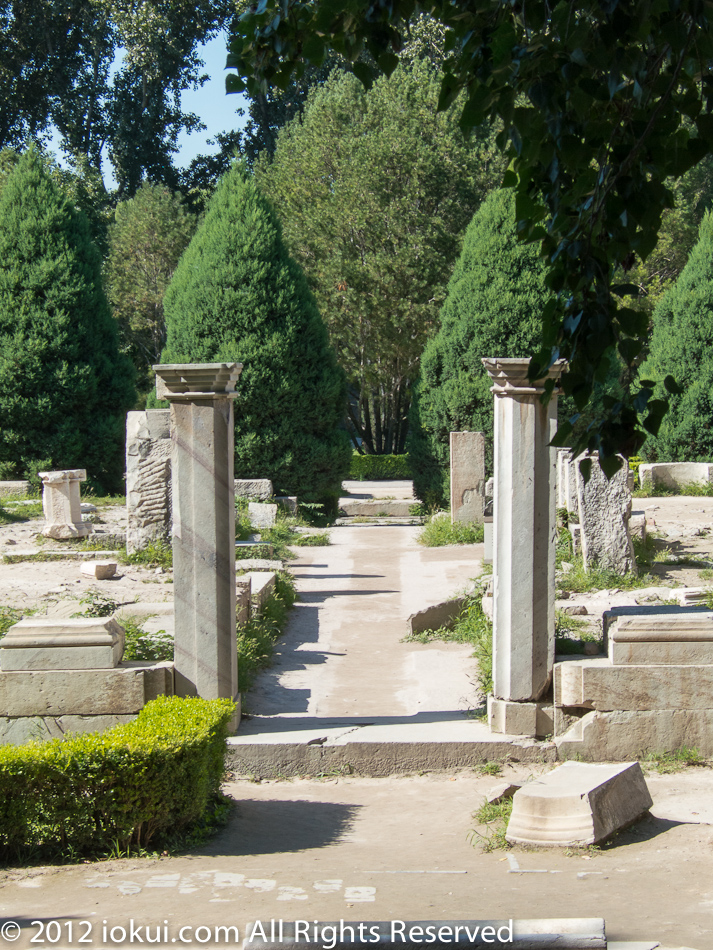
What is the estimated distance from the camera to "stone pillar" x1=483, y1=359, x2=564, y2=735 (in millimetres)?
5930

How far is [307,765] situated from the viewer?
5.80m

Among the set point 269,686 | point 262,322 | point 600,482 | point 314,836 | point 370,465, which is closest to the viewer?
point 314,836

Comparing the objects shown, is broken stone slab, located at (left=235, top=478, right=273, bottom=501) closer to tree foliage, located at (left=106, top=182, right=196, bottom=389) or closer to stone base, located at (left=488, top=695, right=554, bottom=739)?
stone base, located at (left=488, top=695, right=554, bottom=739)

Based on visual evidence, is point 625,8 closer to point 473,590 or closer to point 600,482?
point 473,590

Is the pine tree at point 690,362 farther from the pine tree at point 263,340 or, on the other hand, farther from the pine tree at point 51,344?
the pine tree at point 51,344

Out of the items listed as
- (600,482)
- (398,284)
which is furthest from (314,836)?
(398,284)

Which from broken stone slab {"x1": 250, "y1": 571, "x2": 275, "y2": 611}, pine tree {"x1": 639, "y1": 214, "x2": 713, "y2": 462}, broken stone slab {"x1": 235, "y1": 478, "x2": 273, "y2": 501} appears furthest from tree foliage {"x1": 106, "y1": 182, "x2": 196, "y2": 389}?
broken stone slab {"x1": 250, "y1": 571, "x2": 275, "y2": 611}

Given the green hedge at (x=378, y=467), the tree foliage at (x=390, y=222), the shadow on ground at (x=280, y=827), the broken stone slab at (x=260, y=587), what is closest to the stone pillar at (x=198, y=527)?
the shadow on ground at (x=280, y=827)

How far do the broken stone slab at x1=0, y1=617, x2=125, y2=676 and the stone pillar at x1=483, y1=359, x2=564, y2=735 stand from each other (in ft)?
8.15

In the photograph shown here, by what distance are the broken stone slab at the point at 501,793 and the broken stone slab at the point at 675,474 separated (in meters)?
13.7

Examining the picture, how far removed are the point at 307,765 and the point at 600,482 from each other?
→ 596cm

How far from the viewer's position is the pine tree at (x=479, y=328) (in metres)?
16.8

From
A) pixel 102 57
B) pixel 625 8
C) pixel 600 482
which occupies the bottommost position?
pixel 600 482


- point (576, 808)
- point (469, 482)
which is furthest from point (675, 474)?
point (576, 808)
